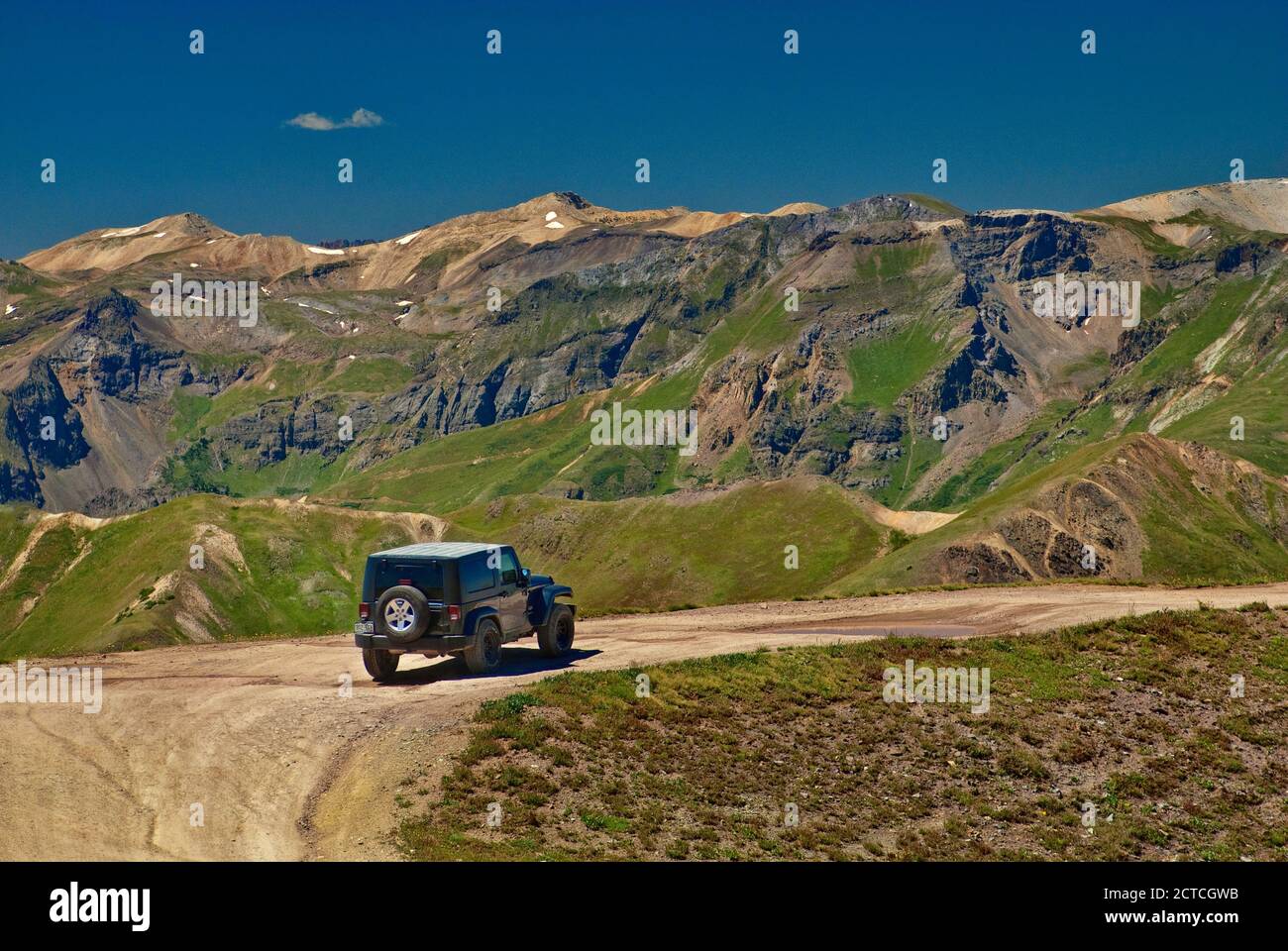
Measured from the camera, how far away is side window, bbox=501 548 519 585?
37.4m

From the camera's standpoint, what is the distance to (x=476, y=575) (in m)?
35.6

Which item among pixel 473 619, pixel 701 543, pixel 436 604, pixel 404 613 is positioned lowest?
pixel 701 543

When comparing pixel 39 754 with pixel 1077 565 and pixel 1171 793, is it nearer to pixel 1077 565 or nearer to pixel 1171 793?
pixel 1171 793

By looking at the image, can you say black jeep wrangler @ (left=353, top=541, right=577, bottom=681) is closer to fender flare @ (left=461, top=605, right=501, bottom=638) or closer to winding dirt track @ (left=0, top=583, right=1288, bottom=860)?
fender flare @ (left=461, top=605, right=501, bottom=638)

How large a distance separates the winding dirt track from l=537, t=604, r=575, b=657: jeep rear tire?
0.52 metres

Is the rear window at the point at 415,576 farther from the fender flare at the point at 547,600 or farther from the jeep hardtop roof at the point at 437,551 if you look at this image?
the fender flare at the point at 547,600

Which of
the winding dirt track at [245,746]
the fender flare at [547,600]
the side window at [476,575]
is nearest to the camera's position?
the winding dirt track at [245,746]

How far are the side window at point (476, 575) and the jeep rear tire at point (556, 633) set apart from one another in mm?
3957

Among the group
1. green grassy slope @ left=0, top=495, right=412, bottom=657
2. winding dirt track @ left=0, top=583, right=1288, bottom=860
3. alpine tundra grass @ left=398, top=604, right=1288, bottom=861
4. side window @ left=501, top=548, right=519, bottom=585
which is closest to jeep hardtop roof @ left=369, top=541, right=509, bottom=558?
side window @ left=501, top=548, right=519, bottom=585

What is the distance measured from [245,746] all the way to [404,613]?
677 centimetres

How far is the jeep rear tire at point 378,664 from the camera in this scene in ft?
119

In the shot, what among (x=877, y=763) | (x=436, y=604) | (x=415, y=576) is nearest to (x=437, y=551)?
(x=415, y=576)

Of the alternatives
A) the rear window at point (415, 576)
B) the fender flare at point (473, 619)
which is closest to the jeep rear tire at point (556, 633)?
the fender flare at point (473, 619)

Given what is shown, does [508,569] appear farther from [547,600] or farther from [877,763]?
[877,763]
